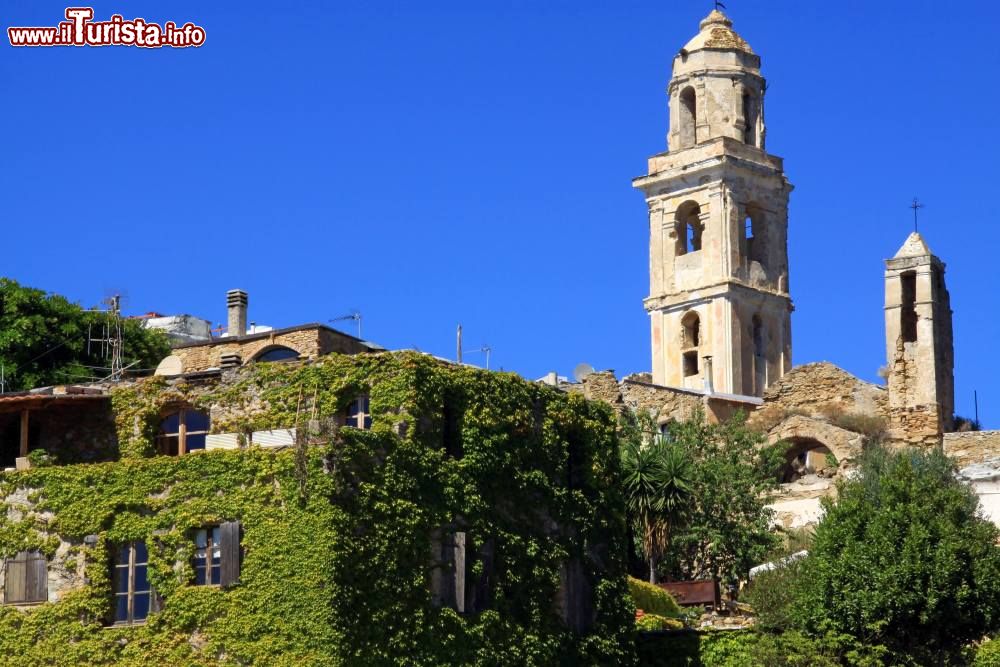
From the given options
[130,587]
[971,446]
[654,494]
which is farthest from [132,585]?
[971,446]

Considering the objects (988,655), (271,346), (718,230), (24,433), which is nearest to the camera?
(24,433)

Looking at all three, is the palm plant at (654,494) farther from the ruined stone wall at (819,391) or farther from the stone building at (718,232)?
the stone building at (718,232)

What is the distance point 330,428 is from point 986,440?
107 ft

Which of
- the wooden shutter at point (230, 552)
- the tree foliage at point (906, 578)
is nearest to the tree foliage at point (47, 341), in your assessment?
the wooden shutter at point (230, 552)

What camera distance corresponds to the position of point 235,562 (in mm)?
45688

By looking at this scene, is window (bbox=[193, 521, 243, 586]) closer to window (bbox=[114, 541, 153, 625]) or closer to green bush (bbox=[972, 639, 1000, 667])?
window (bbox=[114, 541, 153, 625])

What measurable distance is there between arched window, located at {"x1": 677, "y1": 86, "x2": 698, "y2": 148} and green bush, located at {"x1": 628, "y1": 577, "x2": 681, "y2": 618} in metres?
39.6

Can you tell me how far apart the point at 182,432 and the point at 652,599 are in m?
14.1

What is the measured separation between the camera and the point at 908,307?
253 feet

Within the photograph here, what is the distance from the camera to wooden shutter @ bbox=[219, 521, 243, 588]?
4562 centimetres

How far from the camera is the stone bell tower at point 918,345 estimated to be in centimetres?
7500

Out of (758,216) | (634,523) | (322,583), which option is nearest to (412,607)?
(322,583)

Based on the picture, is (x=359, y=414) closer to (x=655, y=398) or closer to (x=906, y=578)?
(x=906, y=578)

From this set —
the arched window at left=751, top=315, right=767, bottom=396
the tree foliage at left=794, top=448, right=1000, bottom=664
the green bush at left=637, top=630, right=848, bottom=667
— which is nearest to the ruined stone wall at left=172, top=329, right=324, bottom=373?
the green bush at left=637, top=630, right=848, bottom=667
